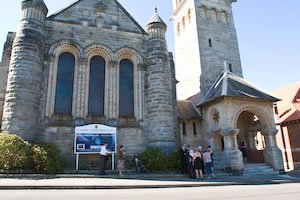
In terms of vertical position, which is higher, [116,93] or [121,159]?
[116,93]

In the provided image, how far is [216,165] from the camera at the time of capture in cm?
1753

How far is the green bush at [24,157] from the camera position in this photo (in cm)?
1084

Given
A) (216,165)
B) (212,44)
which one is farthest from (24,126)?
(212,44)

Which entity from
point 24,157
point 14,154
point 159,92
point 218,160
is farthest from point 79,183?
point 218,160

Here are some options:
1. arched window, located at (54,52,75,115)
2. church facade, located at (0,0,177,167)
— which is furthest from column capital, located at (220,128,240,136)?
arched window, located at (54,52,75,115)

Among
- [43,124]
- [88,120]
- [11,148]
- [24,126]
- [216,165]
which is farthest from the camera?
[216,165]

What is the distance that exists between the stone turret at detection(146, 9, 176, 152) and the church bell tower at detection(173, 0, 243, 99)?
6.99 m

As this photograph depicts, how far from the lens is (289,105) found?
2353 centimetres

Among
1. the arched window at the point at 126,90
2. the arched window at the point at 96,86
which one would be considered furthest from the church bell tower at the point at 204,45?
the arched window at the point at 96,86

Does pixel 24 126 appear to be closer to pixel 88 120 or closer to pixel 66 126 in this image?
pixel 66 126

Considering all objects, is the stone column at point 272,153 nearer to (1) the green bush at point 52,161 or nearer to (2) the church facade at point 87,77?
(2) the church facade at point 87,77

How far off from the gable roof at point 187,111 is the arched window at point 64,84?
9071 millimetres

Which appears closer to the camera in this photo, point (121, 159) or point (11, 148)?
point (11, 148)

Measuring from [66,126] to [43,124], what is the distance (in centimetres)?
127
